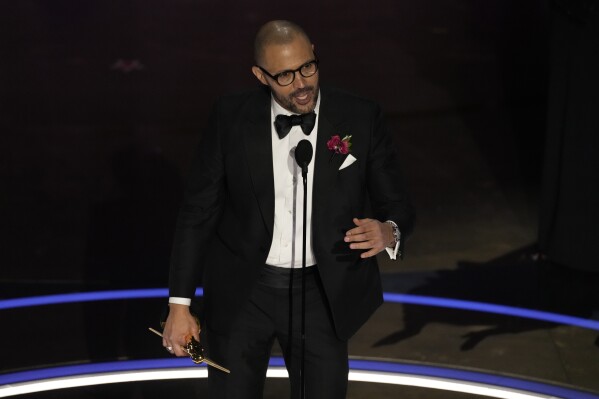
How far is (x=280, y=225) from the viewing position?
13.1 ft

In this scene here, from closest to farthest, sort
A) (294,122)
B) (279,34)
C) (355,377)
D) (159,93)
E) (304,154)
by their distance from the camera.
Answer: (304,154) < (279,34) < (294,122) < (355,377) < (159,93)

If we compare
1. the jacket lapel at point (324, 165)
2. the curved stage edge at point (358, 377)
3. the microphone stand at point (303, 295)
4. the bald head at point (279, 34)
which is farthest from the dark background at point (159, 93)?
the bald head at point (279, 34)

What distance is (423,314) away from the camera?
6656 millimetres

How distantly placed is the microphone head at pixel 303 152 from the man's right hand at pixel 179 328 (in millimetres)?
750

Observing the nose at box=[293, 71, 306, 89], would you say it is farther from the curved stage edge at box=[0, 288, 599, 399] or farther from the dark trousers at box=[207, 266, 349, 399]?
the curved stage edge at box=[0, 288, 599, 399]

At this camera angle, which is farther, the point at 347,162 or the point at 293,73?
the point at 347,162

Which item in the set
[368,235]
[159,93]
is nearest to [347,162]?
[368,235]

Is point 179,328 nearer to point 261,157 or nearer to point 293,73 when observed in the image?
point 261,157

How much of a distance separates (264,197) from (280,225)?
0.12 m

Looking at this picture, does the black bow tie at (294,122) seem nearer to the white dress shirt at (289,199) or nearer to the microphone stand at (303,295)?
the white dress shirt at (289,199)

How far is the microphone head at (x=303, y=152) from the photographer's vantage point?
3.63 metres

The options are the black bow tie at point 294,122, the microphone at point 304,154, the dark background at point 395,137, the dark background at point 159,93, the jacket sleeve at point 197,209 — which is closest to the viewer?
the microphone at point 304,154

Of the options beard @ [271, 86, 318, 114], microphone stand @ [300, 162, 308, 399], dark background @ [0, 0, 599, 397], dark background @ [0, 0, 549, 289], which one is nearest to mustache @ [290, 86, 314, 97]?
beard @ [271, 86, 318, 114]

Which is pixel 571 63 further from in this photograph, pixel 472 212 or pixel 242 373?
pixel 242 373
